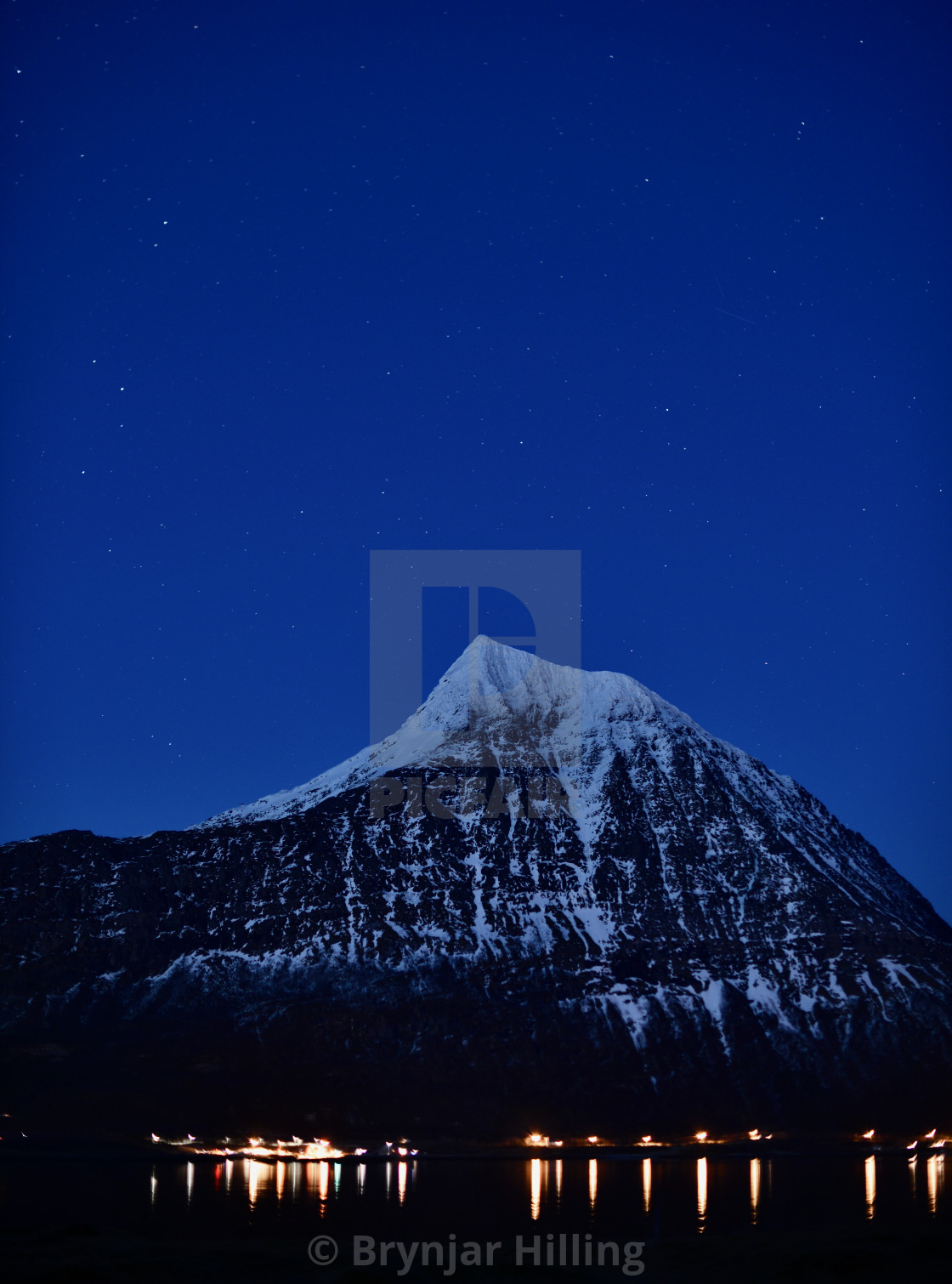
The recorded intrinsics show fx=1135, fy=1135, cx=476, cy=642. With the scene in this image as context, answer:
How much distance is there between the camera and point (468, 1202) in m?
136

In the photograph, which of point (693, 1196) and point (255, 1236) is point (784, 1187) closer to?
point (693, 1196)

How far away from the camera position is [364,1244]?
9594cm

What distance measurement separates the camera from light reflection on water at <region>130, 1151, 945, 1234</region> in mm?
126000

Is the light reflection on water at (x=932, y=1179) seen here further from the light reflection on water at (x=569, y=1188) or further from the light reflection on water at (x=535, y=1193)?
the light reflection on water at (x=535, y=1193)

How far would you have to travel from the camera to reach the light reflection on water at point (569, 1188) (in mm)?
Answer: 126000

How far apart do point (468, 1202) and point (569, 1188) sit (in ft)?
87.4

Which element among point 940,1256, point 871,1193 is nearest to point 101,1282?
point 940,1256

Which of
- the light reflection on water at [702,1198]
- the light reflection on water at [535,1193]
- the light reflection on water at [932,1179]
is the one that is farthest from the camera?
the light reflection on water at [932,1179]

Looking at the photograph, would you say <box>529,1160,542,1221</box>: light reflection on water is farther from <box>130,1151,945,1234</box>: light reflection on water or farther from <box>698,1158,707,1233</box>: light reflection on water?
<box>698,1158,707,1233</box>: light reflection on water

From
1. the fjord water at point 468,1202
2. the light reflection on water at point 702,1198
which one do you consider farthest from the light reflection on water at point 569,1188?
the fjord water at point 468,1202

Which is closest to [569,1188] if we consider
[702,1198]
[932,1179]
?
[702,1198]

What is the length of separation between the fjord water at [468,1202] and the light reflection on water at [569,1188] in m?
0.30

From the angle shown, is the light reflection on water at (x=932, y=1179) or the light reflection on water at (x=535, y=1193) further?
the light reflection on water at (x=932, y=1179)

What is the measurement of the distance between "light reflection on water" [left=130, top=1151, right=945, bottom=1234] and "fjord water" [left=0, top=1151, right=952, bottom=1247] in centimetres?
30
